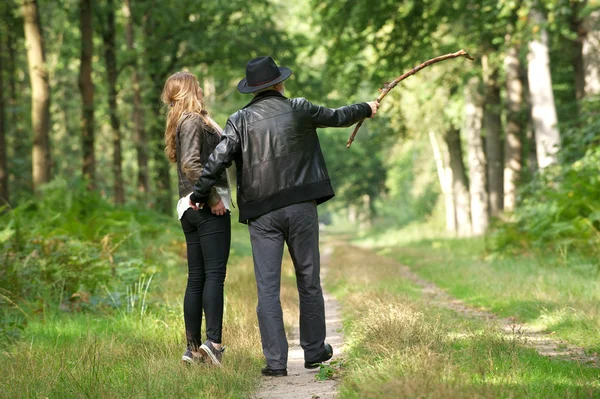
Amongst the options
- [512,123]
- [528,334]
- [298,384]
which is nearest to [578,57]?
[512,123]

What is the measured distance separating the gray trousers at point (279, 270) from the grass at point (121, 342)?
0.35 metres

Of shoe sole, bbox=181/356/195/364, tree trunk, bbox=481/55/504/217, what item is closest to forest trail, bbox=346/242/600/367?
shoe sole, bbox=181/356/195/364

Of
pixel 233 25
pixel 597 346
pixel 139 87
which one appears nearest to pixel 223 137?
pixel 597 346

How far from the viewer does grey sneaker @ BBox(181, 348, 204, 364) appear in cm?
535

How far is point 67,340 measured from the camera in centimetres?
620

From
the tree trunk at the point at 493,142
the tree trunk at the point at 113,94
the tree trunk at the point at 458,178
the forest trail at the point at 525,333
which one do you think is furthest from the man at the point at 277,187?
the tree trunk at the point at 458,178

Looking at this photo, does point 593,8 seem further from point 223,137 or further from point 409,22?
point 223,137

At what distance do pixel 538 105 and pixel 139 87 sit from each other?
1063cm

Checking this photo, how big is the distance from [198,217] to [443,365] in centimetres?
233

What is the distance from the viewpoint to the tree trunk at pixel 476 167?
22.3 m

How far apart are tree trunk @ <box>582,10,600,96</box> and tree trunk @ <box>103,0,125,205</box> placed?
10.7 metres

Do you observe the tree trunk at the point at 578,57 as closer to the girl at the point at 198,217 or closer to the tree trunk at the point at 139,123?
the tree trunk at the point at 139,123

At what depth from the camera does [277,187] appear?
5.50 m

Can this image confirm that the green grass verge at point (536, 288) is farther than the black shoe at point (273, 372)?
Yes
